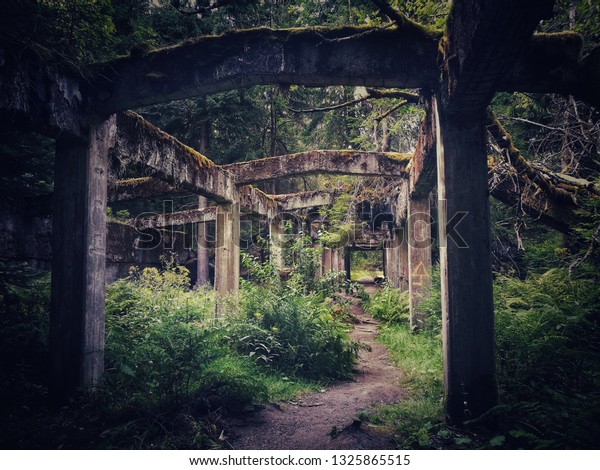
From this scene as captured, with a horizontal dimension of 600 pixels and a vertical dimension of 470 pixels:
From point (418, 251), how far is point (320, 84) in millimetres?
6489

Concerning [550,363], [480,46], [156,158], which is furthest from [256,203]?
[480,46]

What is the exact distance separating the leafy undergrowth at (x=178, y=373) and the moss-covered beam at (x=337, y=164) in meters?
3.32

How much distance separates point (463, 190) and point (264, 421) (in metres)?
3.36

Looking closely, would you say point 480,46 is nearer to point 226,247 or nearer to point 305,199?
point 226,247

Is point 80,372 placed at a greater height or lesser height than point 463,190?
lesser

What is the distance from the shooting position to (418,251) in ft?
32.5

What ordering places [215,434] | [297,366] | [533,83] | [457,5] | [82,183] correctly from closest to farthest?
[457,5] < [215,434] < [533,83] < [82,183] < [297,366]

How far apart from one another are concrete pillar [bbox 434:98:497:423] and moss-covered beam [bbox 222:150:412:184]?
4.97 meters

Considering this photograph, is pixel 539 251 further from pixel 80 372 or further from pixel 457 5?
pixel 80 372

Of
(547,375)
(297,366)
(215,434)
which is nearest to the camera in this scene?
(215,434)

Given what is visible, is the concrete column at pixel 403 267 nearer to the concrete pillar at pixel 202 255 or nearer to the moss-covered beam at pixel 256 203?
the moss-covered beam at pixel 256 203

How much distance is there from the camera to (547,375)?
4355mm

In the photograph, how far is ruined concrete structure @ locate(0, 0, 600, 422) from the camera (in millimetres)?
3881

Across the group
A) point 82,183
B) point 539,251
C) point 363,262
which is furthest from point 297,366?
point 363,262
